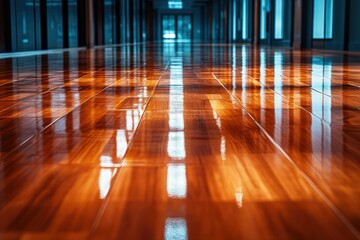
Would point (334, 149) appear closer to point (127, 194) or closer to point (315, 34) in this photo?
point (127, 194)

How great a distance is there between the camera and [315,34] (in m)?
20.5

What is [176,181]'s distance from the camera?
6.14ft

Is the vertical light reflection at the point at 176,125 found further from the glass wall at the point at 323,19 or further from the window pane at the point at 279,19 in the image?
the window pane at the point at 279,19

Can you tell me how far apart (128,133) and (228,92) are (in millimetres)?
2191

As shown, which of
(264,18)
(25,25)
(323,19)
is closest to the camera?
(25,25)

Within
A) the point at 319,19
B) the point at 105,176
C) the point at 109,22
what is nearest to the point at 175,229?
the point at 105,176

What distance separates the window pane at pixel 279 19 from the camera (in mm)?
25730

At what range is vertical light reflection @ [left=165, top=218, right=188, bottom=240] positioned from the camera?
1.34 metres

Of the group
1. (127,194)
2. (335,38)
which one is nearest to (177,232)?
(127,194)

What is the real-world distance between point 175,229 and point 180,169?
2.13ft

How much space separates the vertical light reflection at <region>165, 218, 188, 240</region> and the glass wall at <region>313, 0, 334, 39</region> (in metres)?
18.0

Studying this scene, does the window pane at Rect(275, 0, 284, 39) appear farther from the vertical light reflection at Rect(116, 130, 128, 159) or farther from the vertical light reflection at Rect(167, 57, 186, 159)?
the vertical light reflection at Rect(116, 130, 128, 159)

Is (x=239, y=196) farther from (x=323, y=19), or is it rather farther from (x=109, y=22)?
(x=109, y=22)

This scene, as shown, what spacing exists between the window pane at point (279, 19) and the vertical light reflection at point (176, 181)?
24.2m
